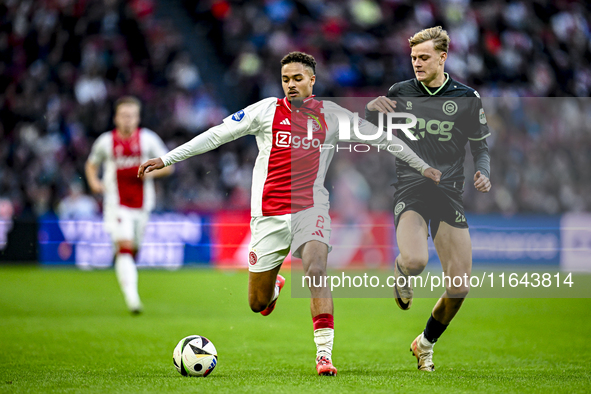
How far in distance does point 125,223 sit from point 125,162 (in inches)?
30.9

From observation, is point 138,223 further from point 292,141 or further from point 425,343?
point 425,343

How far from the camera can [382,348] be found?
6.48 meters

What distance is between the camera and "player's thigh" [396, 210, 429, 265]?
16.6 ft

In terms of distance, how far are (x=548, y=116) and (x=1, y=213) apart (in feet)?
37.7

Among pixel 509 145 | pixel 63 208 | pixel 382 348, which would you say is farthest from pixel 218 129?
pixel 63 208

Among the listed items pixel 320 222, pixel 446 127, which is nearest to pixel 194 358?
pixel 320 222

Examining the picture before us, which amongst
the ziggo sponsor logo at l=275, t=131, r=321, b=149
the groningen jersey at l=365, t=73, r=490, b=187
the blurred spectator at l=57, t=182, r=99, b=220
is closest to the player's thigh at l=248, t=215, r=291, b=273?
the ziggo sponsor logo at l=275, t=131, r=321, b=149

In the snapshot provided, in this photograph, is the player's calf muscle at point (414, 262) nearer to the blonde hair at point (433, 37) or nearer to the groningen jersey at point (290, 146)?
the groningen jersey at point (290, 146)

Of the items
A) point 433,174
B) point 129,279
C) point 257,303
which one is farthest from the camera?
point 129,279

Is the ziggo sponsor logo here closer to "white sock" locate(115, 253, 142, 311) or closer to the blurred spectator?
"white sock" locate(115, 253, 142, 311)

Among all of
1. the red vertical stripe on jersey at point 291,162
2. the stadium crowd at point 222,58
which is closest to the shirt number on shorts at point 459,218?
the red vertical stripe on jersey at point 291,162

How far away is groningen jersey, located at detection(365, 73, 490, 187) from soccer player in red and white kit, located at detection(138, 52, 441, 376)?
0.28m

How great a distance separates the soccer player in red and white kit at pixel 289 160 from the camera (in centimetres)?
512

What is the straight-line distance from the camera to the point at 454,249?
5152mm
